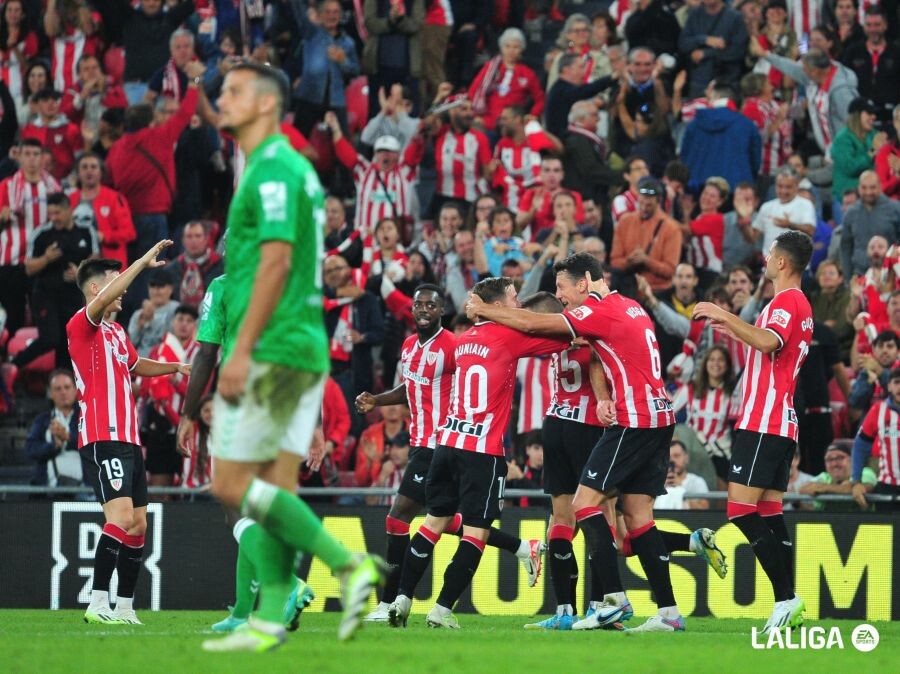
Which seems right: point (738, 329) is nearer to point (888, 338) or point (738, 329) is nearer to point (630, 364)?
point (630, 364)

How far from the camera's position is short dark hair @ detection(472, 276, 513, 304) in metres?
11.0

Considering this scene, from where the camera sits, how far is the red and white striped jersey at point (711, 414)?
49.0 ft

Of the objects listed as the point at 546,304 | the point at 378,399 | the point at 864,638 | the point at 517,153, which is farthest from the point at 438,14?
the point at 864,638

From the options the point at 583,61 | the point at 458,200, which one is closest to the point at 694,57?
the point at 583,61

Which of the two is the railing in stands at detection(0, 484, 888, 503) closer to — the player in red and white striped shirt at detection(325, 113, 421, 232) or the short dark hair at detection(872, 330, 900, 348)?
the short dark hair at detection(872, 330, 900, 348)

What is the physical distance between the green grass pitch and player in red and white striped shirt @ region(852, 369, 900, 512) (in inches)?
136

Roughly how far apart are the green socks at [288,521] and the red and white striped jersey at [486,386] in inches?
151

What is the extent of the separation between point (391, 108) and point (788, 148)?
4.83 m

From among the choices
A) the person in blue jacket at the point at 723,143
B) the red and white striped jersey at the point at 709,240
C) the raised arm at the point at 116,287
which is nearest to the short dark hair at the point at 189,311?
the raised arm at the point at 116,287

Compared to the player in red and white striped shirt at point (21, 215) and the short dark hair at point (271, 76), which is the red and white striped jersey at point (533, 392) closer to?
the player in red and white striped shirt at point (21, 215)

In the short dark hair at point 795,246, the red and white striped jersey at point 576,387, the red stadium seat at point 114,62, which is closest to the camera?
the short dark hair at point 795,246

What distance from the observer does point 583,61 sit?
19.1 metres

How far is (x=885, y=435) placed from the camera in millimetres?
13727

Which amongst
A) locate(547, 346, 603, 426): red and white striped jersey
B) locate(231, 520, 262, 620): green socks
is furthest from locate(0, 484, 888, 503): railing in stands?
locate(231, 520, 262, 620): green socks
